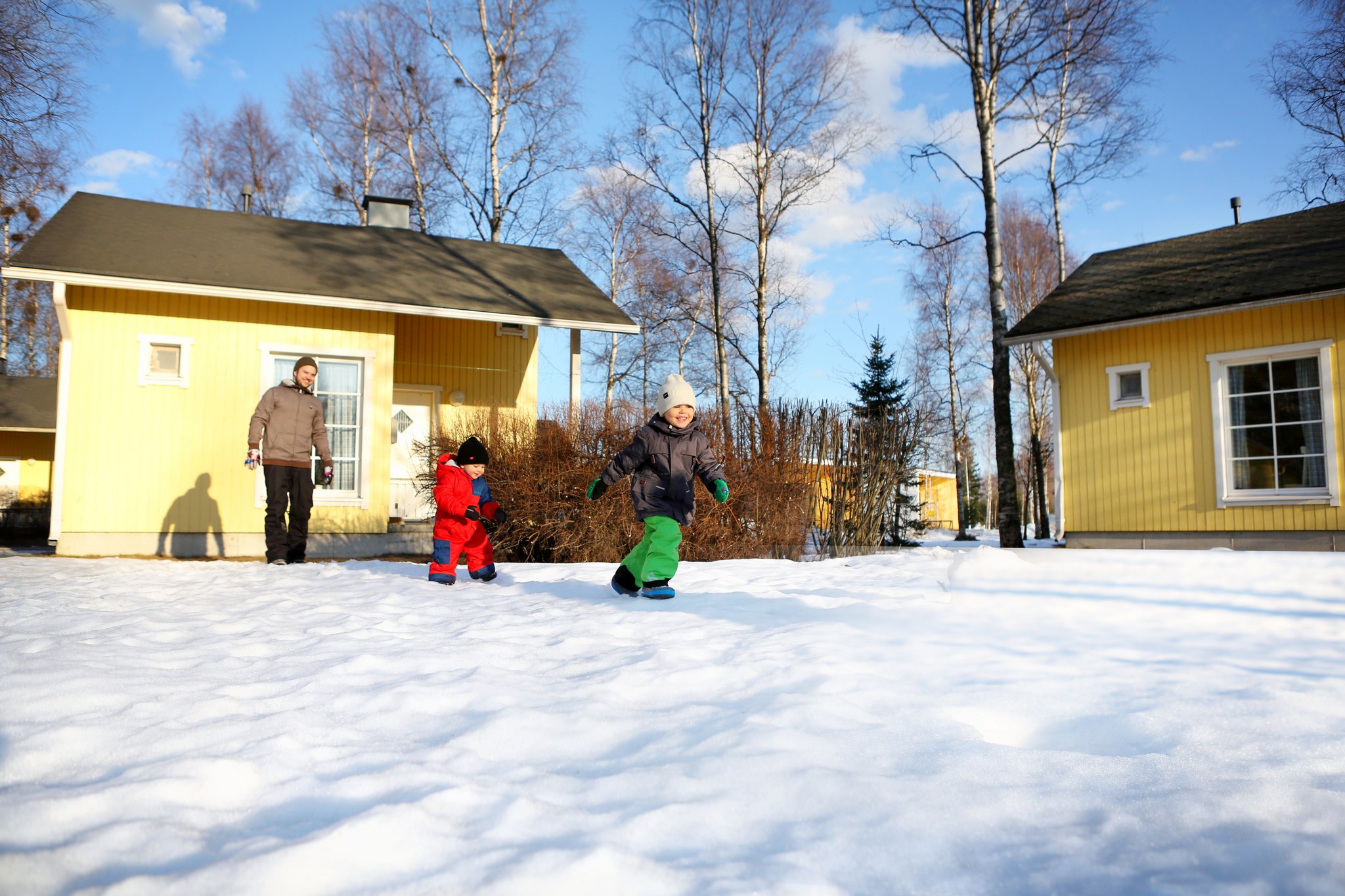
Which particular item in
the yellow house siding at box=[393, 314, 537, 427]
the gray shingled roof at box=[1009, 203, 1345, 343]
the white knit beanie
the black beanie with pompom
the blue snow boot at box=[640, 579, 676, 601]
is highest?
the gray shingled roof at box=[1009, 203, 1345, 343]

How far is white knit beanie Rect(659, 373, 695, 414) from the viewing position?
5.27 metres

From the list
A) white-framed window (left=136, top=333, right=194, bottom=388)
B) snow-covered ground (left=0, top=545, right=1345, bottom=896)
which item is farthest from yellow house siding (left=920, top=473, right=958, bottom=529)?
snow-covered ground (left=0, top=545, right=1345, bottom=896)

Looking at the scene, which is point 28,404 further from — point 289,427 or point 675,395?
point 675,395

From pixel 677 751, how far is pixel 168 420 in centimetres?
966

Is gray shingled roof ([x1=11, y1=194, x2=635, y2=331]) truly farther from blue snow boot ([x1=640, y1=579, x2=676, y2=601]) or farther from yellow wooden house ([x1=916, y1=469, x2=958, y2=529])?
yellow wooden house ([x1=916, y1=469, x2=958, y2=529])

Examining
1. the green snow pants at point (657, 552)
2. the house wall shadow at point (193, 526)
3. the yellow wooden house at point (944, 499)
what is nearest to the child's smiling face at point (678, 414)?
the green snow pants at point (657, 552)

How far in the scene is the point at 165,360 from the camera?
9.83m

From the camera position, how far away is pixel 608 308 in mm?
12109

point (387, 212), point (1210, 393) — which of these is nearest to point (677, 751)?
point (1210, 393)

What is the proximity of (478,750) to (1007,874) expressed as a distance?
4.61ft

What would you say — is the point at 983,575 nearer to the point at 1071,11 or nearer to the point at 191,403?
the point at 191,403

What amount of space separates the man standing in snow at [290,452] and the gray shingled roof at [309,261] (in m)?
3.02

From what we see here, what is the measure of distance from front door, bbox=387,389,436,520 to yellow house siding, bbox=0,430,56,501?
15.2 metres

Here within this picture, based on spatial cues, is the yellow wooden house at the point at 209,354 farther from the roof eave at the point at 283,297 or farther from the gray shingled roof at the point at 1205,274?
the gray shingled roof at the point at 1205,274
